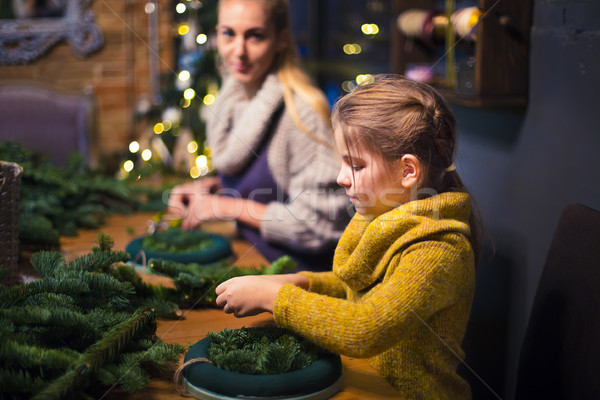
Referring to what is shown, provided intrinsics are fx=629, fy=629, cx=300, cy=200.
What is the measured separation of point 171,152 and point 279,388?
223cm

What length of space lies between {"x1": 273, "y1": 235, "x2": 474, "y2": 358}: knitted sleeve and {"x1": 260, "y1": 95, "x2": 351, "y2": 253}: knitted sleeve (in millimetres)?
657

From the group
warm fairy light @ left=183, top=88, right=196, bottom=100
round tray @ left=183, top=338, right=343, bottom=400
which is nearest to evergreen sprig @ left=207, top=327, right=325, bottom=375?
round tray @ left=183, top=338, right=343, bottom=400

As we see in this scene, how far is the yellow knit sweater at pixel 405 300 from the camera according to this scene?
922 millimetres

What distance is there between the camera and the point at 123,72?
3666mm

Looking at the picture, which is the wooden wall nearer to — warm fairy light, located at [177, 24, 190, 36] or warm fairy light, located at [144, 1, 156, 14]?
warm fairy light, located at [144, 1, 156, 14]

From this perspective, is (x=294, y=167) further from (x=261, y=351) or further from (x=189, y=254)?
(x=261, y=351)

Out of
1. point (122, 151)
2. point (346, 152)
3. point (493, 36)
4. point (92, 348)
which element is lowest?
point (122, 151)

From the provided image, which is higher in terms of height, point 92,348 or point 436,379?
point 92,348

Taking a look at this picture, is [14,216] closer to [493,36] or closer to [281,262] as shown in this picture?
[281,262]

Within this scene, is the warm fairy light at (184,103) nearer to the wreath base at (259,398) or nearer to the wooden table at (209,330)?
the wooden table at (209,330)

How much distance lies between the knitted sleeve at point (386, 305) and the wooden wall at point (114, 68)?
109 inches

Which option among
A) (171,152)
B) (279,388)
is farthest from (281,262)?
(171,152)

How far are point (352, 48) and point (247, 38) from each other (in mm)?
2579

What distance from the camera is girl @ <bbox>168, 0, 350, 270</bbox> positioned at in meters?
1.71
